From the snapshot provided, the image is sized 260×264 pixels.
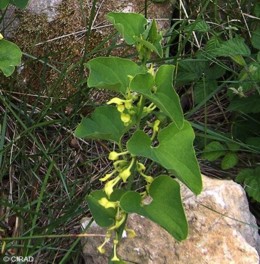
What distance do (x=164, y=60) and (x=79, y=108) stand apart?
0.32 metres

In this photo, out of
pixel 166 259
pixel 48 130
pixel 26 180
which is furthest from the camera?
pixel 48 130

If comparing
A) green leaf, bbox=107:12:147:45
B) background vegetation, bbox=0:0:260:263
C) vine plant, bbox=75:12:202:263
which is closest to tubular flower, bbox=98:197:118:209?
vine plant, bbox=75:12:202:263

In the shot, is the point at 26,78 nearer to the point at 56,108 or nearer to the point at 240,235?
the point at 56,108

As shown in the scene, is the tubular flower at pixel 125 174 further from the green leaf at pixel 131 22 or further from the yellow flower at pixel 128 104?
the green leaf at pixel 131 22

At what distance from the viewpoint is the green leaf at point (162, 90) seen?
1214 mm

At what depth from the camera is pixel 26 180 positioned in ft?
6.52

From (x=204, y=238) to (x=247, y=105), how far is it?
0.60 meters

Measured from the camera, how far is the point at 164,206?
1.28 metres

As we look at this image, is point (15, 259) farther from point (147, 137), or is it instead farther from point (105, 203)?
point (147, 137)

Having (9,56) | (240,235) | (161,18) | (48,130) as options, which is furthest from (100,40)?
(240,235)

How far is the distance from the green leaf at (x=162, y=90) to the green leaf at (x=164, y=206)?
14 cm

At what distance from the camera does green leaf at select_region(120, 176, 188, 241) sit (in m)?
1.25

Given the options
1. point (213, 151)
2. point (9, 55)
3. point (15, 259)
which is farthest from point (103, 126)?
point (213, 151)

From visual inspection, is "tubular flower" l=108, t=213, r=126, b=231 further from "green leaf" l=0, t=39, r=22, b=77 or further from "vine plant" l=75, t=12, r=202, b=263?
"green leaf" l=0, t=39, r=22, b=77
